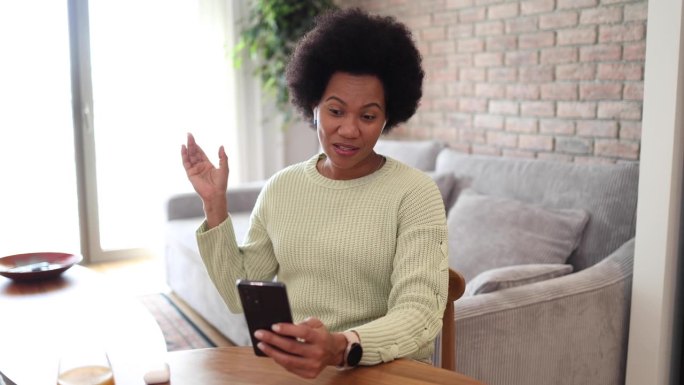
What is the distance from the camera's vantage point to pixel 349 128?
4.15ft

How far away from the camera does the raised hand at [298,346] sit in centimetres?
92

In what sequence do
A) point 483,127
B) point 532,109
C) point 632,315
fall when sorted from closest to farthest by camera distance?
point 632,315
point 532,109
point 483,127

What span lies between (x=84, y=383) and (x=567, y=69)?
2.35 m

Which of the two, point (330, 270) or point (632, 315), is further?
point (632, 315)

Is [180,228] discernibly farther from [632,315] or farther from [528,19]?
[632,315]

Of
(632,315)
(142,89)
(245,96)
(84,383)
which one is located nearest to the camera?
(84,383)

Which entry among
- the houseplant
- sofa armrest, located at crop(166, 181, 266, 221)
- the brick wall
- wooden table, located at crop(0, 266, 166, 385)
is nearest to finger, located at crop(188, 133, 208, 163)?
wooden table, located at crop(0, 266, 166, 385)

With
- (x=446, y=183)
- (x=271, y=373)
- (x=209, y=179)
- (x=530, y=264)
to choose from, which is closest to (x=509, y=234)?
(x=530, y=264)

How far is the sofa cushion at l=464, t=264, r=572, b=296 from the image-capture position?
1.80 m

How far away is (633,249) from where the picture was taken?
207cm

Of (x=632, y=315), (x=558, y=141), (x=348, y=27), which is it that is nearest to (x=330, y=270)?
(x=348, y=27)

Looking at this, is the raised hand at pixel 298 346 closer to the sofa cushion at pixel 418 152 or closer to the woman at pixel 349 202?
the woman at pixel 349 202

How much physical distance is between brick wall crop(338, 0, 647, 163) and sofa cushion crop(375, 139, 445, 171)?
0.76 ft

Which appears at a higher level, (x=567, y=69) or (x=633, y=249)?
(x=567, y=69)
